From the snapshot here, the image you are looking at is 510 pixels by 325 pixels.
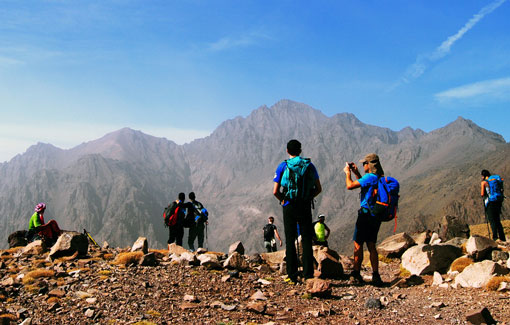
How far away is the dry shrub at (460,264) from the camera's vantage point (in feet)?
30.3

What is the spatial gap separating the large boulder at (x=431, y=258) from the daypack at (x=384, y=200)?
2451 mm

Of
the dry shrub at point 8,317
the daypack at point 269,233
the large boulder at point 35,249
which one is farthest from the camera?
the daypack at point 269,233

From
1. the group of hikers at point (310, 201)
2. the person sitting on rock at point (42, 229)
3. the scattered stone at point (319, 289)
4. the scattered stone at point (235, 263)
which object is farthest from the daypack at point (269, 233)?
the scattered stone at point (319, 289)

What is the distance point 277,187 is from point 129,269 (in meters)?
4.48

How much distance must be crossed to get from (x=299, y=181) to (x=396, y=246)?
26.9 ft

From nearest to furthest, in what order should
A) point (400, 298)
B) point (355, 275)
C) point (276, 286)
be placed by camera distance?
point (400, 298), point (276, 286), point (355, 275)

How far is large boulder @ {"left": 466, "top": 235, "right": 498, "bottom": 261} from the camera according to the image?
9.79 m

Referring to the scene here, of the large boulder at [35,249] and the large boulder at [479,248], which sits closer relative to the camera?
the large boulder at [479,248]

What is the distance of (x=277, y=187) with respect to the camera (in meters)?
8.05

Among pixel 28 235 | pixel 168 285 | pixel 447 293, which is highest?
pixel 28 235

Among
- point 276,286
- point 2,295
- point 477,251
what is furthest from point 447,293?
point 2,295

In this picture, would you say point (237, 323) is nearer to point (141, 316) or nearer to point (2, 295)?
point (141, 316)

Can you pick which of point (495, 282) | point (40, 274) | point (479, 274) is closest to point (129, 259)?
point (40, 274)

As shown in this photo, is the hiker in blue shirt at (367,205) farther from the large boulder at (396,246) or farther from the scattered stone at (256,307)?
the large boulder at (396,246)
